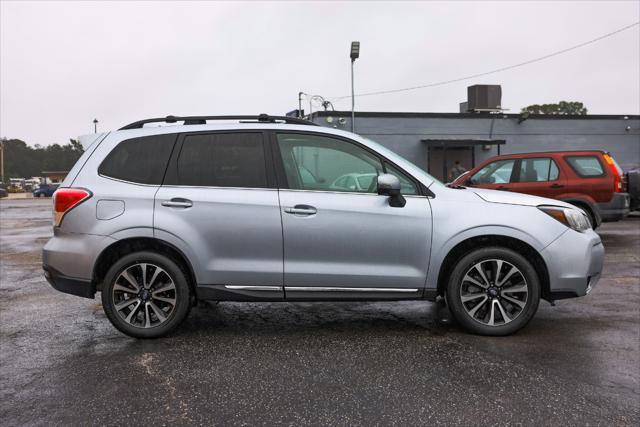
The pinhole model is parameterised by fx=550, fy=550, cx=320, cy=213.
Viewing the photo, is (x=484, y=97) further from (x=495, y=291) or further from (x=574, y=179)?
(x=495, y=291)

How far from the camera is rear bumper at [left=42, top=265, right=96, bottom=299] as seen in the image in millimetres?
4547

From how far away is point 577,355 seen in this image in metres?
4.19

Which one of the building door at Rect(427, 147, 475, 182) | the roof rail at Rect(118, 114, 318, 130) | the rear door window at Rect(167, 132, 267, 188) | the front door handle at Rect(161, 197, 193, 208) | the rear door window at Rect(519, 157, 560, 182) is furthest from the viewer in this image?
the building door at Rect(427, 147, 475, 182)

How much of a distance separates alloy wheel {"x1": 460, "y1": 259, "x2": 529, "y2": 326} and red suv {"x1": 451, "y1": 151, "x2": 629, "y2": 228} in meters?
6.39

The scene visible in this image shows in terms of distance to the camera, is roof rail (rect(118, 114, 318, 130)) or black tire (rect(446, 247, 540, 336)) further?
roof rail (rect(118, 114, 318, 130))

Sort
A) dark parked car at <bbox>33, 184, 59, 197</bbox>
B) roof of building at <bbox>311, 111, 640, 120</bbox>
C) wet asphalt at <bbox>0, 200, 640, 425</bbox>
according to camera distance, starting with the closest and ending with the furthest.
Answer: wet asphalt at <bbox>0, 200, 640, 425</bbox>, roof of building at <bbox>311, 111, 640, 120</bbox>, dark parked car at <bbox>33, 184, 59, 197</bbox>

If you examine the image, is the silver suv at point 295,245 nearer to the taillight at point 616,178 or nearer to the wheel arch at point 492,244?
the wheel arch at point 492,244

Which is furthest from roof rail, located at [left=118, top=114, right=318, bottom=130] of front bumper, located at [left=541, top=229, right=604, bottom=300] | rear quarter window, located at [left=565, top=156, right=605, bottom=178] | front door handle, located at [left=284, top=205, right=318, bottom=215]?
rear quarter window, located at [left=565, top=156, right=605, bottom=178]

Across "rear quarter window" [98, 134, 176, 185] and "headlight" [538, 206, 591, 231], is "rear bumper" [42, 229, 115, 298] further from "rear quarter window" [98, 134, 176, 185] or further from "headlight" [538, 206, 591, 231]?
"headlight" [538, 206, 591, 231]

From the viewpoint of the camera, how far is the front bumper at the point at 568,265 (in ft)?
15.0

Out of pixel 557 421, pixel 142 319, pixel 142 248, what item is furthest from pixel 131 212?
pixel 557 421

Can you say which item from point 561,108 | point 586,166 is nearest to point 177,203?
point 586,166

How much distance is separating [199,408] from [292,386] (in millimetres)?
624

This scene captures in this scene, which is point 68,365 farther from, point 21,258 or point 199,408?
point 21,258
